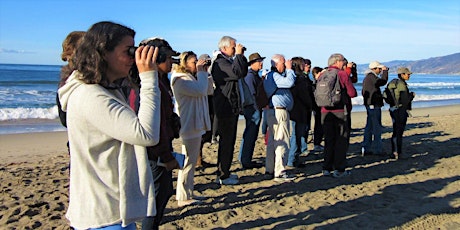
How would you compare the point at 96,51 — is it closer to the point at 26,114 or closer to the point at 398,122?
the point at 398,122

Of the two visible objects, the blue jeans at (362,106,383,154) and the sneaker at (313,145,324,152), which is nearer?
the blue jeans at (362,106,383,154)

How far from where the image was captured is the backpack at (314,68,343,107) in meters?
6.46

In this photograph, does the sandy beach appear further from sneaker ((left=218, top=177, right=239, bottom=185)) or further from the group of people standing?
the group of people standing

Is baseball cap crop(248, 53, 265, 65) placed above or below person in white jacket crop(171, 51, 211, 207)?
above

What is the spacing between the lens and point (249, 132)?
7250 millimetres

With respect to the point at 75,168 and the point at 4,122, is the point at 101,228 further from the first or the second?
the point at 4,122

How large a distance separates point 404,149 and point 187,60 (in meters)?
5.92

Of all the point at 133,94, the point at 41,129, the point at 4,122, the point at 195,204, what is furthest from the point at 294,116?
the point at 4,122

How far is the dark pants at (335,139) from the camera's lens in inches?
263

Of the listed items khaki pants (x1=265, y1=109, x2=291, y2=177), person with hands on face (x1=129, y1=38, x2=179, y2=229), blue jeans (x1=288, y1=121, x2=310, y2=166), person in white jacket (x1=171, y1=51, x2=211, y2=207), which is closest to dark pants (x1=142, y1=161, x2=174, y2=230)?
person with hands on face (x1=129, y1=38, x2=179, y2=229)

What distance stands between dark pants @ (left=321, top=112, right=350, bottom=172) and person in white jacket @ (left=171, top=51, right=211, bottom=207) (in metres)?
2.28

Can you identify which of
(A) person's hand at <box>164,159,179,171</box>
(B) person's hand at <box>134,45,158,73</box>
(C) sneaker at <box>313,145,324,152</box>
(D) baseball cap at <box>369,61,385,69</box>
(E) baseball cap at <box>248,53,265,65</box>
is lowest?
(C) sneaker at <box>313,145,324,152</box>

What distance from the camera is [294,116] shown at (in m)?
7.39

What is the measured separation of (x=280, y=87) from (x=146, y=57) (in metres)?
4.52
